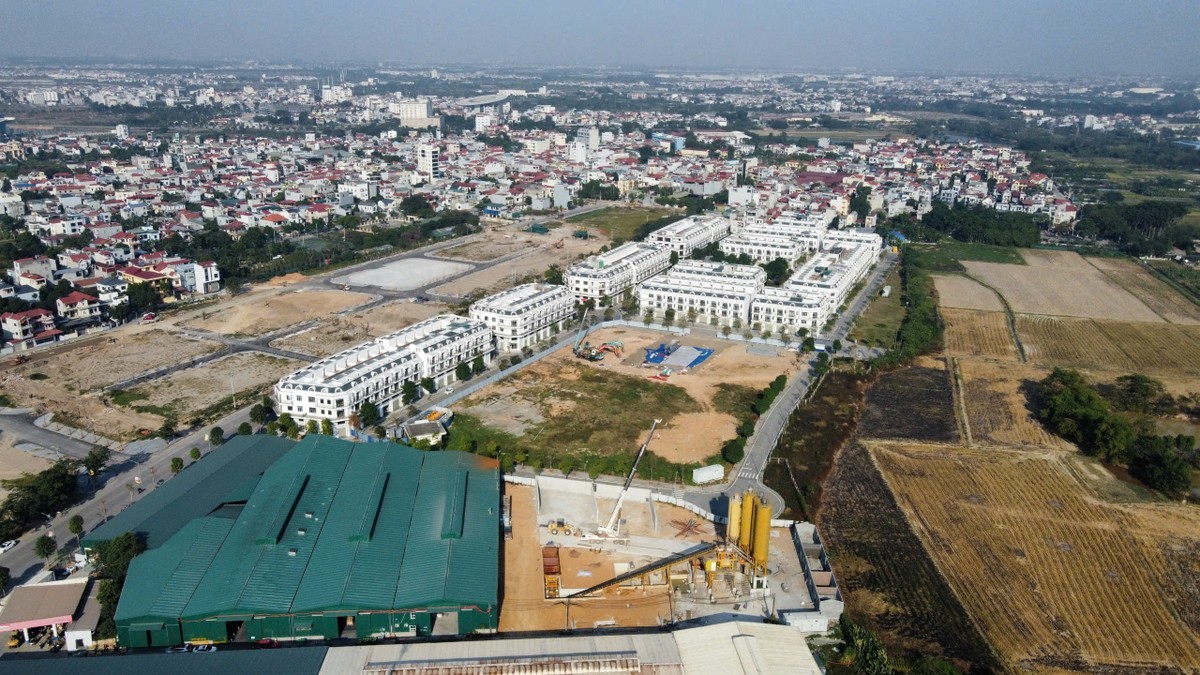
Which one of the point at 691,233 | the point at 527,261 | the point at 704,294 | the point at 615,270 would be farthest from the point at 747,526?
the point at 691,233

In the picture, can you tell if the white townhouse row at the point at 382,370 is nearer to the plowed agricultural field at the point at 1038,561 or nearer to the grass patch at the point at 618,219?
the plowed agricultural field at the point at 1038,561

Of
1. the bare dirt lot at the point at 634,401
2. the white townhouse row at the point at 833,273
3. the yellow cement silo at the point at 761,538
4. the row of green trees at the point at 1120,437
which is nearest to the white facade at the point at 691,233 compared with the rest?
the white townhouse row at the point at 833,273

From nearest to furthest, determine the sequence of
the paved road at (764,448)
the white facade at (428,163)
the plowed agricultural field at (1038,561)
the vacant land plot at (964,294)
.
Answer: the plowed agricultural field at (1038,561) → the paved road at (764,448) → the vacant land plot at (964,294) → the white facade at (428,163)

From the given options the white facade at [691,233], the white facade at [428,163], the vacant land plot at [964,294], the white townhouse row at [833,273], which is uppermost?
the white facade at [428,163]

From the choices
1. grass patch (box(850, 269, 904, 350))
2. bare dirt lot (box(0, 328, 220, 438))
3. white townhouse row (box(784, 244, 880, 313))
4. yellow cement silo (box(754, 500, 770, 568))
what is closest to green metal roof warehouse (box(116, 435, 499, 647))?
yellow cement silo (box(754, 500, 770, 568))

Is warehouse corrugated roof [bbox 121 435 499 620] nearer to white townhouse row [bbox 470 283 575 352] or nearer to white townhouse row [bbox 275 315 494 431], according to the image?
white townhouse row [bbox 275 315 494 431]

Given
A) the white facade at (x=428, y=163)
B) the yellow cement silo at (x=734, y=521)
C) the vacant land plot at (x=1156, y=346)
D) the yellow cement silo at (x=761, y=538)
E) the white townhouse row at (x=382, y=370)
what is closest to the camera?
the yellow cement silo at (x=761, y=538)

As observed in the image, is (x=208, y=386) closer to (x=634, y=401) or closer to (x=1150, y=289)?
(x=634, y=401)
